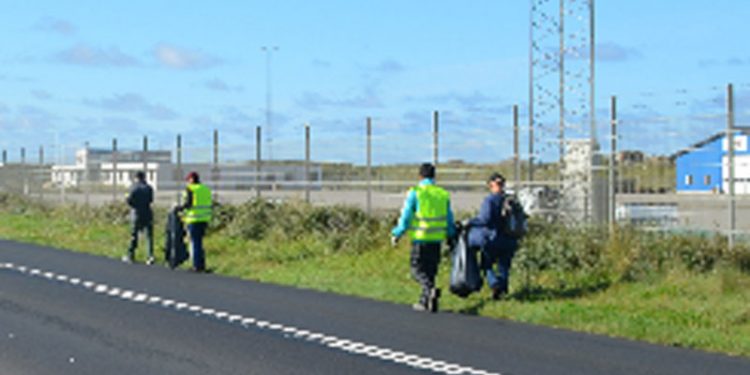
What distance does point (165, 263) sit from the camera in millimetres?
22969

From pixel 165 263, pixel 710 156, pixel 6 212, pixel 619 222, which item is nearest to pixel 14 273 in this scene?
pixel 165 263

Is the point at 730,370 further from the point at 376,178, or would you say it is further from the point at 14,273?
the point at 376,178

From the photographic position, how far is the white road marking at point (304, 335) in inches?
409

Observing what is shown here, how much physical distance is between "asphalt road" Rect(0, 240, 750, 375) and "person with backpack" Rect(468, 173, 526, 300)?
56.4 inches

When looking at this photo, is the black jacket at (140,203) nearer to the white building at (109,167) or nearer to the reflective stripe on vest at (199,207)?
the reflective stripe on vest at (199,207)

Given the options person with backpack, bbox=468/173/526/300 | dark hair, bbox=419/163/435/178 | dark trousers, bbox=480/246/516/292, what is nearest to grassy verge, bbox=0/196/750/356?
dark trousers, bbox=480/246/516/292

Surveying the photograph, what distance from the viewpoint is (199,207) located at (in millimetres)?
20797

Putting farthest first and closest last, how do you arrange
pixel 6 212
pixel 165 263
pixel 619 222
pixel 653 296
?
pixel 6 212 → pixel 165 263 → pixel 619 222 → pixel 653 296

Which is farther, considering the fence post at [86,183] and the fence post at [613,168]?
the fence post at [86,183]

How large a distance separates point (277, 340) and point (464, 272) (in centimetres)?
394

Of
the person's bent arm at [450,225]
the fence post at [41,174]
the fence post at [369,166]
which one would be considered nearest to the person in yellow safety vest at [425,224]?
the person's bent arm at [450,225]

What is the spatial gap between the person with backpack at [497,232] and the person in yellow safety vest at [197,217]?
655 centimetres

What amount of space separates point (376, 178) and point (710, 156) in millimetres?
9048

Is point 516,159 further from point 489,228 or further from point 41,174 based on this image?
point 41,174
